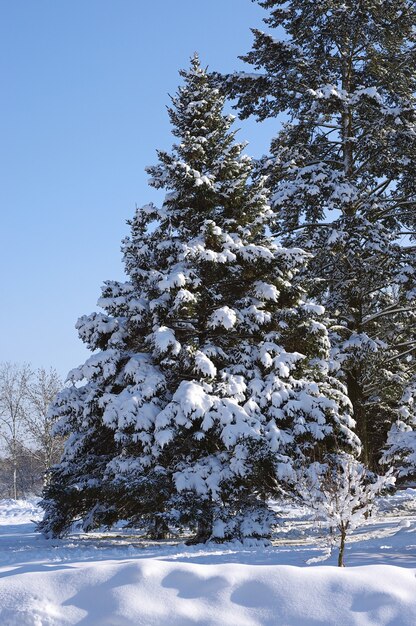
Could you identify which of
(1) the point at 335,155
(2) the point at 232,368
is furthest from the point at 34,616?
(1) the point at 335,155

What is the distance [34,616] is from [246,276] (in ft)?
31.9

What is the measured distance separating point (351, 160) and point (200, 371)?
8506 mm

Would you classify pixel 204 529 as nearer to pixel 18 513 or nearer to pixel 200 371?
pixel 200 371

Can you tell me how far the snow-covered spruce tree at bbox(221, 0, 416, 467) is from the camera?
615 inches

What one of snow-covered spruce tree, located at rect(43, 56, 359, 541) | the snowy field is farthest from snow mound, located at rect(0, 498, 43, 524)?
the snowy field

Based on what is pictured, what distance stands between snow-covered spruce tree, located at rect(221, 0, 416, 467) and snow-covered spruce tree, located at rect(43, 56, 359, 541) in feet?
7.02

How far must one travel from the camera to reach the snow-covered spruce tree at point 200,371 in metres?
11.8

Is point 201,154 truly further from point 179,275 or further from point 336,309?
point 336,309

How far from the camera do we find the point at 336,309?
16750 mm

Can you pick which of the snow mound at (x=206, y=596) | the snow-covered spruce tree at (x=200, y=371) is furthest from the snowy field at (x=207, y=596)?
the snow-covered spruce tree at (x=200, y=371)

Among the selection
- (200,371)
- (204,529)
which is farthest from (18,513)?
(200,371)

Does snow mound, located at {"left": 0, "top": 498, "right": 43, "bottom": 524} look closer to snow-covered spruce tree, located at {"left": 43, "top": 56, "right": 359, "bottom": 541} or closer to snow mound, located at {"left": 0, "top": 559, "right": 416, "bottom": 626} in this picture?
snow-covered spruce tree, located at {"left": 43, "top": 56, "right": 359, "bottom": 541}

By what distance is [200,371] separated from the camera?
492 inches

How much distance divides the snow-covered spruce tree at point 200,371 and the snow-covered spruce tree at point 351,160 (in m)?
2.14
